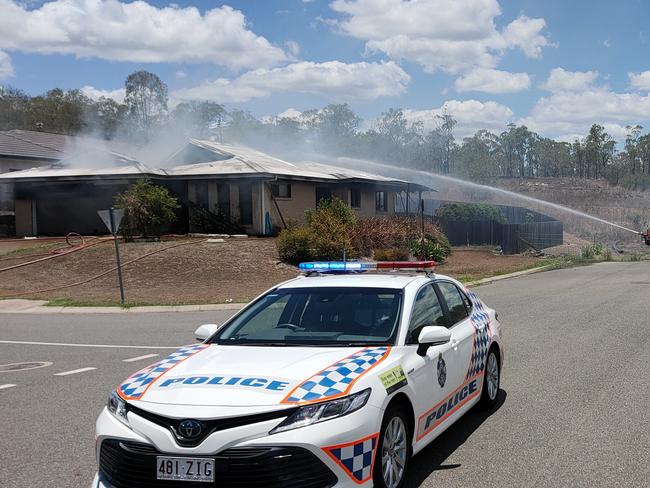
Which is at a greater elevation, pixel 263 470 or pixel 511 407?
pixel 263 470

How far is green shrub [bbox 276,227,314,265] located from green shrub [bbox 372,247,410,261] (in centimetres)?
274

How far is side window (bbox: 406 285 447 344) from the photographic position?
18.3ft

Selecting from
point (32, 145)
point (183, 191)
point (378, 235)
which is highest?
point (32, 145)

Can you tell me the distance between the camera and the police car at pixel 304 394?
4.06m

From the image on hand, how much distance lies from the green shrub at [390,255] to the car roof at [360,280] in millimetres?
19836

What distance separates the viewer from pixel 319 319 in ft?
19.1

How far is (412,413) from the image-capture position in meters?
5.06

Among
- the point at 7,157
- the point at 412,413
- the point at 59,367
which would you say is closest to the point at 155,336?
the point at 59,367

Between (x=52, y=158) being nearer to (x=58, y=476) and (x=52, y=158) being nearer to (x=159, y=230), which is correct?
(x=159, y=230)

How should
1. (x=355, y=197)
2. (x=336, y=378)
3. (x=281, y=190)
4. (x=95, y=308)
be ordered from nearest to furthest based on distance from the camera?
(x=336, y=378)
(x=95, y=308)
(x=281, y=190)
(x=355, y=197)

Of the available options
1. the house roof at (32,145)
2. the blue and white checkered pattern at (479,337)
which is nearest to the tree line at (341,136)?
the house roof at (32,145)

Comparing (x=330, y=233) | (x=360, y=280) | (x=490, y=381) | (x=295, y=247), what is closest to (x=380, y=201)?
(x=330, y=233)

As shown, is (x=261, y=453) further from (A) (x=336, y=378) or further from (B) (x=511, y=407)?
(B) (x=511, y=407)

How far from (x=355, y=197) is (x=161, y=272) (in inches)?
631
